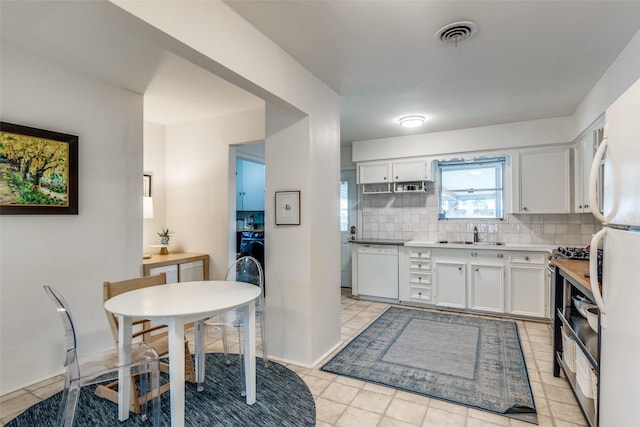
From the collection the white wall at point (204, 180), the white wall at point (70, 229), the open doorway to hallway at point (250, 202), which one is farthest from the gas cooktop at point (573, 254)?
the white wall at point (70, 229)

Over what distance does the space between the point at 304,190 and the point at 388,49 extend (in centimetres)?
123

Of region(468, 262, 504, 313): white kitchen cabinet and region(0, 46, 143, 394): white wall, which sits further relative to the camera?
region(468, 262, 504, 313): white kitchen cabinet

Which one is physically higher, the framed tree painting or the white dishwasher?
the framed tree painting

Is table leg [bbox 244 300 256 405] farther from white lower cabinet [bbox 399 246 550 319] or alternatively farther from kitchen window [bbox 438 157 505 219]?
kitchen window [bbox 438 157 505 219]

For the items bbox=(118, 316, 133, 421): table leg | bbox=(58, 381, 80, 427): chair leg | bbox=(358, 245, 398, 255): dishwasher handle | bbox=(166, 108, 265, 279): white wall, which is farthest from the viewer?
bbox=(358, 245, 398, 255): dishwasher handle

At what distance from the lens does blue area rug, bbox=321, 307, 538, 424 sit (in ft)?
7.53

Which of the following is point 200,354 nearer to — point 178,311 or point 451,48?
point 178,311

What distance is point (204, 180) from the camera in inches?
163

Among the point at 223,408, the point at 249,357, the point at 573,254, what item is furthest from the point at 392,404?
the point at 573,254

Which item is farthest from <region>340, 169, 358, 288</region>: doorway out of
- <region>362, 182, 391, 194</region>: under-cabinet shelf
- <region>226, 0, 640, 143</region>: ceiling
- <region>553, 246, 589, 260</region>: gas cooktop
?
<region>553, 246, 589, 260</region>: gas cooktop

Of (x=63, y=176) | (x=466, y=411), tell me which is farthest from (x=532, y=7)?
(x=63, y=176)

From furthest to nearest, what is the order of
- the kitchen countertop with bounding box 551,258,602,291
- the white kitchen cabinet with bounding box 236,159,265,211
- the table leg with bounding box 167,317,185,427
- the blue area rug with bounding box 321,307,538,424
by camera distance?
the white kitchen cabinet with bounding box 236,159,265,211
the blue area rug with bounding box 321,307,538,424
the kitchen countertop with bounding box 551,258,602,291
the table leg with bounding box 167,317,185,427

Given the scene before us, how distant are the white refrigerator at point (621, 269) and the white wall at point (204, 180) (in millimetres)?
3128

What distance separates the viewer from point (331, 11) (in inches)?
76.2
